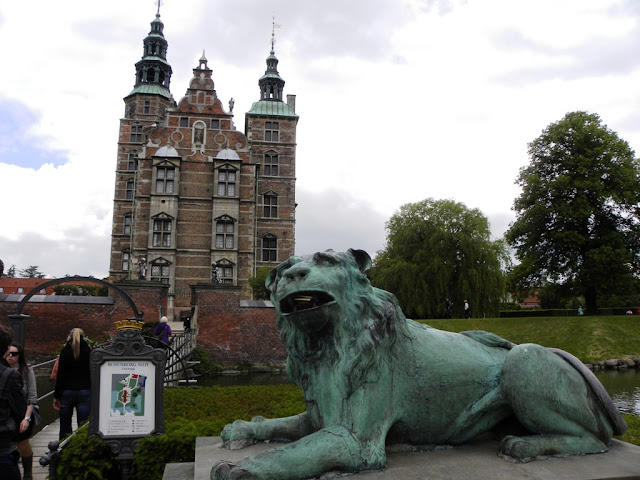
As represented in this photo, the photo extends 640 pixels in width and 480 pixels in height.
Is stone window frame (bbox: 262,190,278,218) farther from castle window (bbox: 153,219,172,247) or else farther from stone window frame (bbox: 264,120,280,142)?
castle window (bbox: 153,219,172,247)

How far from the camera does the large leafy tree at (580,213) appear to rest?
81.6 feet

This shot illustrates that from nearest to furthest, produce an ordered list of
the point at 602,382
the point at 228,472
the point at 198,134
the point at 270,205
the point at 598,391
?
the point at 228,472 < the point at 598,391 < the point at 602,382 < the point at 198,134 < the point at 270,205

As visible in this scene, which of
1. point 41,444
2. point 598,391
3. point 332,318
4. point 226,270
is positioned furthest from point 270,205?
point 332,318

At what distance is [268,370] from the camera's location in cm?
2014

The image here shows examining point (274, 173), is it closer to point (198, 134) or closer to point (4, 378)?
point (198, 134)

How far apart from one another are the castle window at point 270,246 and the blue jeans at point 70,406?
97.3 ft

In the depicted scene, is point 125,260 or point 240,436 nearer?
point 240,436

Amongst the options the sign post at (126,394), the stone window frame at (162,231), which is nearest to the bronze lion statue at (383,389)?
the sign post at (126,394)

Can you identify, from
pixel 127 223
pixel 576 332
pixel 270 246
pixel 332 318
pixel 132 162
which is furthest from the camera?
pixel 132 162

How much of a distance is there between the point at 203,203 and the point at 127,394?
99.2 ft

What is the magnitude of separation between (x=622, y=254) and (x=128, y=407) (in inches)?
1000

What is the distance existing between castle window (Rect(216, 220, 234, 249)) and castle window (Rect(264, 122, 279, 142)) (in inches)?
337

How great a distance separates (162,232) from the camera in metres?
33.5

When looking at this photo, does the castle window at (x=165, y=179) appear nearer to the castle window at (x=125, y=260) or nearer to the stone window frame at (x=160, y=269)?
the stone window frame at (x=160, y=269)
